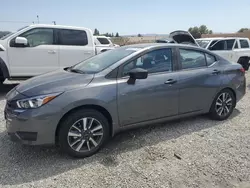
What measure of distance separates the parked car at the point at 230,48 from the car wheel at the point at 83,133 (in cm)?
900

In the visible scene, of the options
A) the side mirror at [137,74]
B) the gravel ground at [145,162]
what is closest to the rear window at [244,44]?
the gravel ground at [145,162]

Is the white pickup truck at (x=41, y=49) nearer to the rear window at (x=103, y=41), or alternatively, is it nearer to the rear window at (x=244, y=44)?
the rear window at (x=244, y=44)

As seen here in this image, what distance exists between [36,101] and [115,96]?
1.04m

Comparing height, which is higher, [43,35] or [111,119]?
[43,35]

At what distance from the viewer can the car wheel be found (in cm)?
328

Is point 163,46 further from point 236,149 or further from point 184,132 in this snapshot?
point 236,149

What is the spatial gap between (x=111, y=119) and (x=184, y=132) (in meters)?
1.43

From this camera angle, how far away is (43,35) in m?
7.10

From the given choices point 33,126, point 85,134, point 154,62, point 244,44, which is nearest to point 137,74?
point 154,62

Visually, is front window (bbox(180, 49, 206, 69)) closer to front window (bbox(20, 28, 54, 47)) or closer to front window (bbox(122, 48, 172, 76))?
front window (bbox(122, 48, 172, 76))

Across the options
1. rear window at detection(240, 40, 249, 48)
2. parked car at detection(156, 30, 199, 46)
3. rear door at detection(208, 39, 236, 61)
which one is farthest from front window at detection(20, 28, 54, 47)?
rear window at detection(240, 40, 249, 48)

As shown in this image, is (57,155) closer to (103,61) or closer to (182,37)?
(103,61)

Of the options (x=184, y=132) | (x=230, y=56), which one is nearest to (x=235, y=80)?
(x=184, y=132)

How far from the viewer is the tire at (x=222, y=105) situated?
4762mm
